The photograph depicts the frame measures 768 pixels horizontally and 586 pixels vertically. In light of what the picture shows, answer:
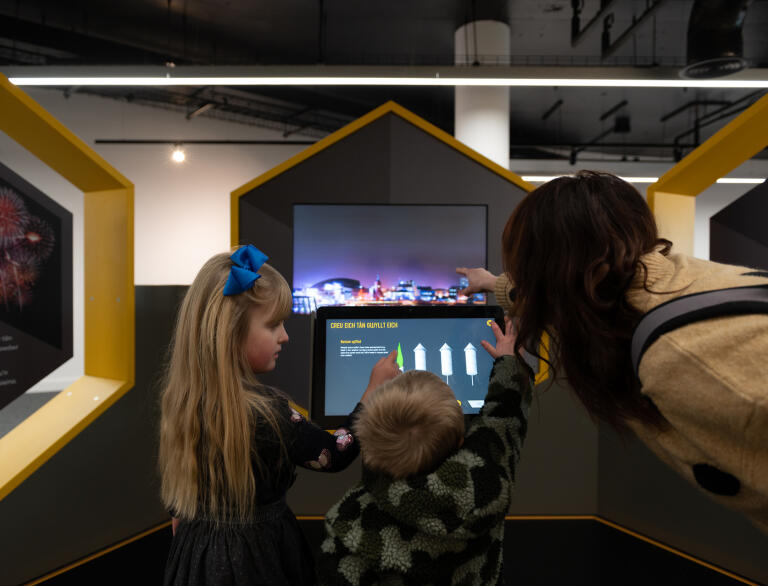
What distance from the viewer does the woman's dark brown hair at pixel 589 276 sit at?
91cm

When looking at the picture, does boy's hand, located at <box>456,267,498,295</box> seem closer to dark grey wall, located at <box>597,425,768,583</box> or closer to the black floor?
dark grey wall, located at <box>597,425,768,583</box>

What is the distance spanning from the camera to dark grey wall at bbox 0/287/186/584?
2271 millimetres

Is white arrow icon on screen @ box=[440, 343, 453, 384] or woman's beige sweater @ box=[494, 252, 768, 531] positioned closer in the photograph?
woman's beige sweater @ box=[494, 252, 768, 531]

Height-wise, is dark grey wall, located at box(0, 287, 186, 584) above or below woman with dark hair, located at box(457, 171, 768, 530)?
below

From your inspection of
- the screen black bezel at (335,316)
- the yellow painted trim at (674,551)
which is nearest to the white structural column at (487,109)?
the yellow painted trim at (674,551)

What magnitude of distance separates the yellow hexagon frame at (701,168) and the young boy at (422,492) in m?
1.87

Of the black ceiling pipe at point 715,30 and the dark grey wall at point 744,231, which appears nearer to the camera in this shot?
the dark grey wall at point 744,231

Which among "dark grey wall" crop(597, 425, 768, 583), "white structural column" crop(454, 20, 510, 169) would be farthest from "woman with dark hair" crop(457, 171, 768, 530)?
"white structural column" crop(454, 20, 510, 169)

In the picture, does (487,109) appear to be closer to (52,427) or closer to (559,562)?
(559,562)

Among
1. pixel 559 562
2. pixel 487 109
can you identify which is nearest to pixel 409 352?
pixel 559 562

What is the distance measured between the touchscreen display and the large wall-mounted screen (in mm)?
2271

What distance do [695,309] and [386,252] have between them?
148 inches

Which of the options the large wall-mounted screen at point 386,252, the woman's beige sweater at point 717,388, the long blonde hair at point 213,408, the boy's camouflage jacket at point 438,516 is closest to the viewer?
the woman's beige sweater at point 717,388

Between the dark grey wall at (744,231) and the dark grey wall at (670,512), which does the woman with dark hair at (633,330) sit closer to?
the dark grey wall at (670,512)
